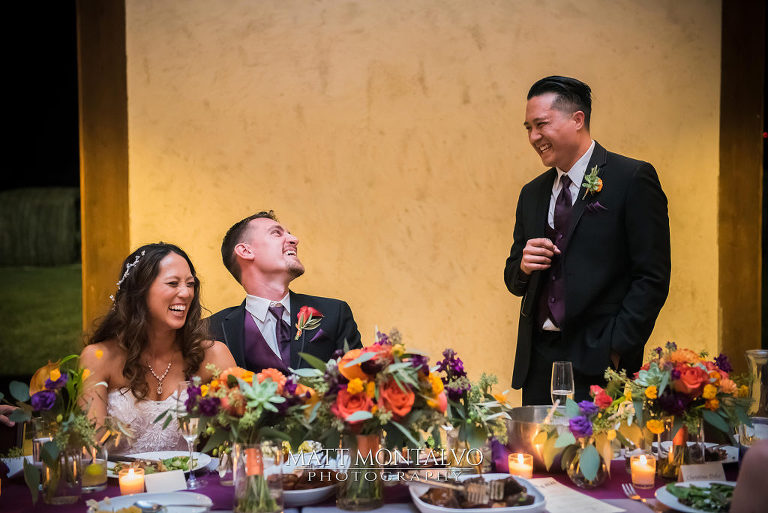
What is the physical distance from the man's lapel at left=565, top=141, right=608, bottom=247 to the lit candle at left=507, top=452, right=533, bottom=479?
1.18 metres

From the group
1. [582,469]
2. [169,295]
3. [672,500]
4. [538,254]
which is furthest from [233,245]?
[672,500]

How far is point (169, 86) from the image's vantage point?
408 centimetres

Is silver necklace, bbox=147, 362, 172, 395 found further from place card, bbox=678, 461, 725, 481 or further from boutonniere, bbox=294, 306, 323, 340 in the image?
place card, bbox=678, 461, 725, 481

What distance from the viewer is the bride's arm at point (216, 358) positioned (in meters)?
2.64

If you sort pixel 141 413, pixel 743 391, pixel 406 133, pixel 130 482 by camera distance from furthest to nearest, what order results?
pixel 406 133 → pixel 141 413 → pixel 743 391 → pixel 130 482

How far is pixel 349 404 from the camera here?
158cm

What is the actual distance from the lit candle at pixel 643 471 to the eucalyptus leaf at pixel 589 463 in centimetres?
11

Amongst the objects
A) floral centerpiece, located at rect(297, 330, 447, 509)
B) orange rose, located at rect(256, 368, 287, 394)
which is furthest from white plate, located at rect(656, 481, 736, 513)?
orange rose, located at rect(256, 368, 287, 394)

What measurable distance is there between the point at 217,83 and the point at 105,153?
0.71 m

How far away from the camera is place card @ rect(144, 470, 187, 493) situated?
1.78 meters

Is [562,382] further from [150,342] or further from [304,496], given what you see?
[150,342]

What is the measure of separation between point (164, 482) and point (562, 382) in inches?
41.4

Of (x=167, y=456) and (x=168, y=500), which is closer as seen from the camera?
(x=168, y=500)

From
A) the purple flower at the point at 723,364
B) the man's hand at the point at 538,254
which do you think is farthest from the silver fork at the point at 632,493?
the man's hand at the point at 538,254
